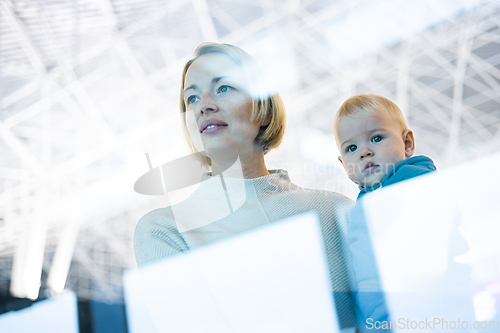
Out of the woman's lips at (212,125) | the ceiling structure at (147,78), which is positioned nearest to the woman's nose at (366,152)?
the woman's lips at (212,125)

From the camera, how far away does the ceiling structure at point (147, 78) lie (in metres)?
5.99

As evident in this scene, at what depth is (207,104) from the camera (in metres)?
1.50

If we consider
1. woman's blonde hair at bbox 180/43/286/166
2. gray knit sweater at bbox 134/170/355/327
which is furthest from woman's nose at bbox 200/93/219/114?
gray knit sweater at bbox 134/170/355/327

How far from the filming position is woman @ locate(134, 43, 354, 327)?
1.34 m

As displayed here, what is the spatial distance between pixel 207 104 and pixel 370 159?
0.72 metres

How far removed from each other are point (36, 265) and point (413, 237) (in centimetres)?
1015

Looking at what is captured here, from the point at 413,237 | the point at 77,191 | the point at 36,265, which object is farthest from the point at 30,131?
the point at 413,237

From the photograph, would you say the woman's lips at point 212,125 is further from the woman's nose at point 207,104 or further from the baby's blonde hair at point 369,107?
the baby's blonde hair at point 369,107

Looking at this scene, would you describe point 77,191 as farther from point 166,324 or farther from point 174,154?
point 166,324

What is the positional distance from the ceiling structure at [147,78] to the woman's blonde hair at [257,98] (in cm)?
268

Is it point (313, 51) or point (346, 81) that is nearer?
point (313, 51)

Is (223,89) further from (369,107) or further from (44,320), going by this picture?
(44,320)

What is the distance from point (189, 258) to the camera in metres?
1.30

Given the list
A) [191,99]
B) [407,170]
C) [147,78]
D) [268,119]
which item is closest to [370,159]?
[407,170]
